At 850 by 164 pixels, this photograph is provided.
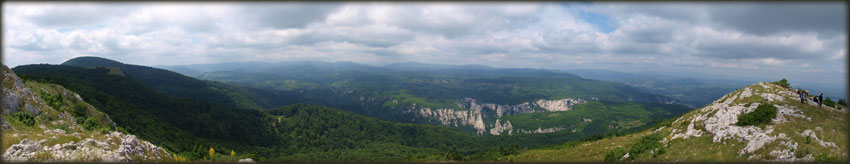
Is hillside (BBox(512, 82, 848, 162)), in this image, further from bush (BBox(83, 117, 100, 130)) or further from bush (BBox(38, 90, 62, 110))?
bush (BBox(38, 90, 62, 110))

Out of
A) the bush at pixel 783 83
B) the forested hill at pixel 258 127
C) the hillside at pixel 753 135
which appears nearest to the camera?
the hillside at pixel 753 135

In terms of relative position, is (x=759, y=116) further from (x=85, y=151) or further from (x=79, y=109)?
(x=79, y=109)

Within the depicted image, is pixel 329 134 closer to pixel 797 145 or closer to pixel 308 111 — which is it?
pixel 308 111

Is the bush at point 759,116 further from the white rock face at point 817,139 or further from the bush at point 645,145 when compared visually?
the bush at point 645,145

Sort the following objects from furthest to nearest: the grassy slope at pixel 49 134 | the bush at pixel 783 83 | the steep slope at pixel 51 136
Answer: the bush at pixel 783 83, the grassy slope at pixel 49 134, the steep slope at pixel 51 136

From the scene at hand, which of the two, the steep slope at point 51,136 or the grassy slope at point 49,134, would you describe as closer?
the steep slope at point 51,136

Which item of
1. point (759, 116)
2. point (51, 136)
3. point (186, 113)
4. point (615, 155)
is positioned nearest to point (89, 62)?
point (186, 113)

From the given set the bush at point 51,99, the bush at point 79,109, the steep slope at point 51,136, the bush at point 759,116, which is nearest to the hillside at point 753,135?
the bush at point 759,116

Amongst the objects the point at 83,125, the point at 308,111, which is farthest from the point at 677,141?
the point at 308,111
